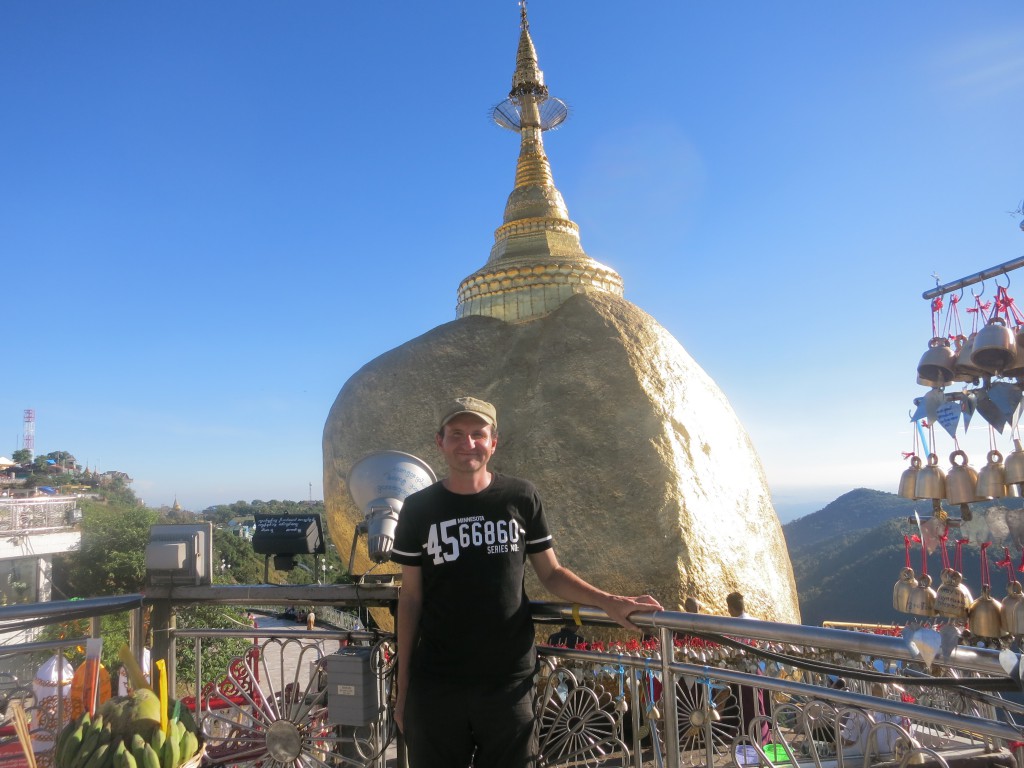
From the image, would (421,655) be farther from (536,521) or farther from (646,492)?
(646,492)

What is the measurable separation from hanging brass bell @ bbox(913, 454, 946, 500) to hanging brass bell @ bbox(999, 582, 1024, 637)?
0.59 meters

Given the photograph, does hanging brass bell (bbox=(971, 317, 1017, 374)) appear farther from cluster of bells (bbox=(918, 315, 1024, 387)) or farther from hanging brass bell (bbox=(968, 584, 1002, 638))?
hanging brass bell (bbox=(968, 584, 1002, 638))

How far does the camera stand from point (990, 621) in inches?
146

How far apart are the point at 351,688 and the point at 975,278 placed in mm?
3741

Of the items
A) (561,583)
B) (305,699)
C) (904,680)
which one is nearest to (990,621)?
(904,680)

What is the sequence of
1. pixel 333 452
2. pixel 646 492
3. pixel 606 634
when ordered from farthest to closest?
pixel 333 452
pixel 646 492
pixel 606 634

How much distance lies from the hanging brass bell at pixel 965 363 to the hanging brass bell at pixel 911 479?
573 millimetres

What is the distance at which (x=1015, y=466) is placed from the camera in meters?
3.54

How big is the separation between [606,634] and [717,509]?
2171mm

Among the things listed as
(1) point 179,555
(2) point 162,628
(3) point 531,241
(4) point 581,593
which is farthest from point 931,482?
(3) point 531,241

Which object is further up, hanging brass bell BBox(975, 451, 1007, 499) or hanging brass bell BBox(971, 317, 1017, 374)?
hanging brass bell BBox(971, 317, 1017, 374)

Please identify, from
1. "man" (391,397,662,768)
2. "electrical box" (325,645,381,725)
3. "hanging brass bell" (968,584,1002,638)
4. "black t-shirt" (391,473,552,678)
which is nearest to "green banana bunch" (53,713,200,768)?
"electrical box" (325,645,381,725)

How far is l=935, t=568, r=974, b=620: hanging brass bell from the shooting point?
12.8ft

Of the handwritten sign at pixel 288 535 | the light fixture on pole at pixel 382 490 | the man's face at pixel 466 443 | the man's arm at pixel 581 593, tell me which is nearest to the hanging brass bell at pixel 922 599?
the man's arm at pixel 581 593
